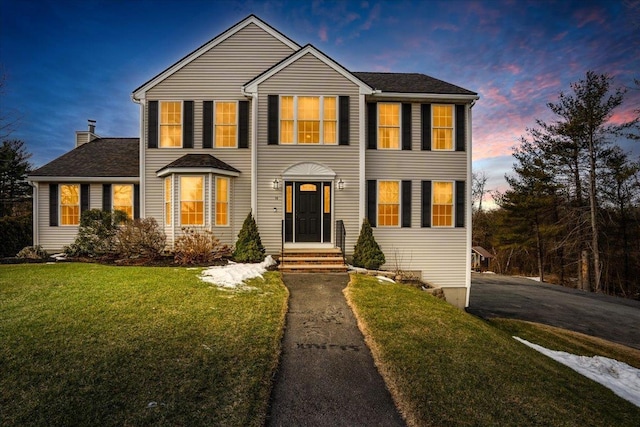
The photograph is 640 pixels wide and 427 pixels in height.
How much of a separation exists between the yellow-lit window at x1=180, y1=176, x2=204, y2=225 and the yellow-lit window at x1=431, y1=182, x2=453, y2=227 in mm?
8948

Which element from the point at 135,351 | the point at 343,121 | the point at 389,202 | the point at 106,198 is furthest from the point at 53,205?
the point at 389,202

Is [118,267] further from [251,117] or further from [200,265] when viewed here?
[251,117]

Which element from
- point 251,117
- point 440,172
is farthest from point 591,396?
point 251,117

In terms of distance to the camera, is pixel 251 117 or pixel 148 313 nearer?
pixel 148 313

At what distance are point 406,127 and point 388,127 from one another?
69 centimetres

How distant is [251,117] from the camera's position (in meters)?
10.7

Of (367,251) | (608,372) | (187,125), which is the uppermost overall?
(187,125)

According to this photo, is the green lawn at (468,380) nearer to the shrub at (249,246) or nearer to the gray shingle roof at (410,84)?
the shrub at (249,246)

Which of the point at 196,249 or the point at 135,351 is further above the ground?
the point at 196,249

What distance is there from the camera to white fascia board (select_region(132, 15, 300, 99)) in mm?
10570

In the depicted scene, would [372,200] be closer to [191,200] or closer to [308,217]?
[308,217]

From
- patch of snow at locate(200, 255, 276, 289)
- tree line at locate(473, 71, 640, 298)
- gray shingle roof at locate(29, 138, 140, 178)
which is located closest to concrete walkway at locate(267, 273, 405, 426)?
patch of snow at locate(200, 255, 276, 289)

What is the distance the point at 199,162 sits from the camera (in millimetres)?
10000

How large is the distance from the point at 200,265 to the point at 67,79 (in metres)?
37.4
